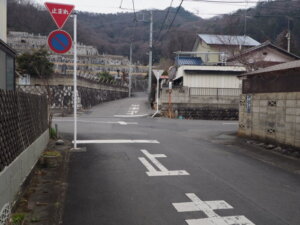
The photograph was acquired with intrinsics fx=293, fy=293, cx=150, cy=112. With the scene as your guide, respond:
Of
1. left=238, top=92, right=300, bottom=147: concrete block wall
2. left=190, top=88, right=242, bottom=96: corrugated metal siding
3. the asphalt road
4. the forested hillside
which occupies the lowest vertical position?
the asphalt road

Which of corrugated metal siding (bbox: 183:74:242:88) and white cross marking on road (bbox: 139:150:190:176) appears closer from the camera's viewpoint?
white cross marking on road (bbox: 139:150:190:176)

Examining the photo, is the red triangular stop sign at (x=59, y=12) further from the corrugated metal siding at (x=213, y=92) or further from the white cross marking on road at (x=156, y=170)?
the corrugated metal siding at (x=213, y=92)

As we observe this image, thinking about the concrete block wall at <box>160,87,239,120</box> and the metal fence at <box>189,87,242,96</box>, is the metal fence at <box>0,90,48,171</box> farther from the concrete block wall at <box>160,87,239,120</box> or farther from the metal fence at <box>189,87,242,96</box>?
the metal fence at <box>189,87,242,96</box>

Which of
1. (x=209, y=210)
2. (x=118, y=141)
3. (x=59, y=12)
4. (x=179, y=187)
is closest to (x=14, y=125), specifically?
(x=179, y=187)

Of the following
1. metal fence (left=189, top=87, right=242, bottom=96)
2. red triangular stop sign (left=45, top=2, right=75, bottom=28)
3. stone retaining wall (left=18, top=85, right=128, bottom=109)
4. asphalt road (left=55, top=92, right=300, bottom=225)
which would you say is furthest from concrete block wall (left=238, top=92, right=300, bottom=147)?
stone retaining wall (left=18, top=85, right=128, bottom=109)

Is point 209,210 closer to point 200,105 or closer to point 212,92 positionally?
point 200,105

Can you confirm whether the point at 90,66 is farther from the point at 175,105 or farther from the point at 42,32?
the point at 175,105

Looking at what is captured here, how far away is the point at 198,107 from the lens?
76.2 ft

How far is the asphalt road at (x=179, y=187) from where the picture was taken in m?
4.24

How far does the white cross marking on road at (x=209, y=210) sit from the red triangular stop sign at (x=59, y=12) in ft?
19.9

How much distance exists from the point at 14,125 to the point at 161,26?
692 inches

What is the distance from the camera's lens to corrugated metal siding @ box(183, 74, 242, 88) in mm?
26016

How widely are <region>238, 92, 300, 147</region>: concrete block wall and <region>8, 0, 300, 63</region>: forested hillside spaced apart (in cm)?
922

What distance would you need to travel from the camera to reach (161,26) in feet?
68.3
